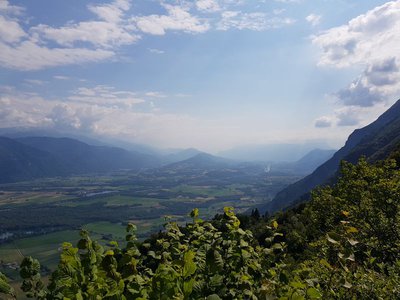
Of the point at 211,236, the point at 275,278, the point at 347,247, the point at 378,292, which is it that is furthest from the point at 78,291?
the point at 378,292

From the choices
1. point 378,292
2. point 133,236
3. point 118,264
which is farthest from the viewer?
point 378,292

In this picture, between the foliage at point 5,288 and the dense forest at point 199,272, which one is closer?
the foliage at point 5,288

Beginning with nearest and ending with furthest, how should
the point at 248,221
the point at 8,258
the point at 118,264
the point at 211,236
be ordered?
the point at 118,264, the point at 211,236, the point at 248,221, the point at 8,258

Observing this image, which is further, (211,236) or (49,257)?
(49,257)

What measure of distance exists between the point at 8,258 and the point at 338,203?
16215 cm

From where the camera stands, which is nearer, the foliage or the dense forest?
the foliage

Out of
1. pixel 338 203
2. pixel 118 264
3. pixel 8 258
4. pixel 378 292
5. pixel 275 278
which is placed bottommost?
pixel 8 258

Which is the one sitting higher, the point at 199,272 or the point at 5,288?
the point at 5,288

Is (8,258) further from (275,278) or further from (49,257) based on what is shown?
(275,278)

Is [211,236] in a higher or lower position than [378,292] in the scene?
higher

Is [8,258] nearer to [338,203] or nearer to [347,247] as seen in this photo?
[338,203]

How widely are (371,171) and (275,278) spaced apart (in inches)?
900

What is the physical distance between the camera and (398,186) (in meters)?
19.0

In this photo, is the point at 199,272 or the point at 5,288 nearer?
the point at 5,288
